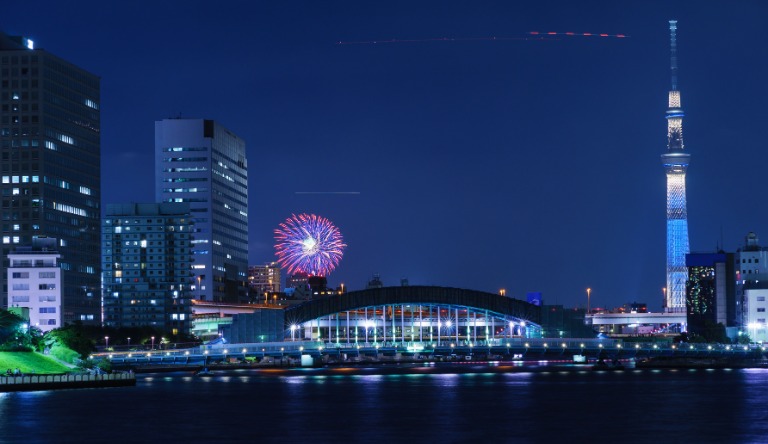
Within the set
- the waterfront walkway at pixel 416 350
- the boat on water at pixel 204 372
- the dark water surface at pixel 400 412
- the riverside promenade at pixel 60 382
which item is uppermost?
the waterfront walkway at pixel 416 350

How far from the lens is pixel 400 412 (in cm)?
11131

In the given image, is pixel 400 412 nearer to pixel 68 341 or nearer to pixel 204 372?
pixel 68 341

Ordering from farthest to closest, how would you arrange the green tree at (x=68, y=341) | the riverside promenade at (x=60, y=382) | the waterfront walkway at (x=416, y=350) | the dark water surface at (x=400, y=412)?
the waterfront walkway at (x=416, y=350) → the green tree at (x=68, y=341) → the riverside promenade at (x=60, y=382) → the dark water surface at (x=400, y=412)

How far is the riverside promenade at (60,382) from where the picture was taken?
136 metres

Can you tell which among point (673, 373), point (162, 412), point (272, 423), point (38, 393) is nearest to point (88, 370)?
point (38, 393)

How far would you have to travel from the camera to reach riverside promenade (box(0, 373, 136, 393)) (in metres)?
136

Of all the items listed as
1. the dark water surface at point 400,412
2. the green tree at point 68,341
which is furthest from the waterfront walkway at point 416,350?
the dark water surface at point 400,412

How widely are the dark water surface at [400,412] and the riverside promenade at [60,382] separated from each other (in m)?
2.79

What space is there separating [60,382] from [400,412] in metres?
43.0

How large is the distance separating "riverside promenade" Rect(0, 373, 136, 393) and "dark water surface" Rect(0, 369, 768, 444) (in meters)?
2.79

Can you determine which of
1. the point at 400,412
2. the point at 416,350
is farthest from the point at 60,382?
the point at 416,350

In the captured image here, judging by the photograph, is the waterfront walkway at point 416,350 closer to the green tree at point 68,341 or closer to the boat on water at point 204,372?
the boat on water at point 204,372

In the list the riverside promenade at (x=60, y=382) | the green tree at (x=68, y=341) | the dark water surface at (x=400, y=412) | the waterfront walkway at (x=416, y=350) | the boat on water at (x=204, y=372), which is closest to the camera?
the dark water surface at (x=400, y=412)

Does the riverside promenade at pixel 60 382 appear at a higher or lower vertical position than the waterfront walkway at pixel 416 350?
lower
